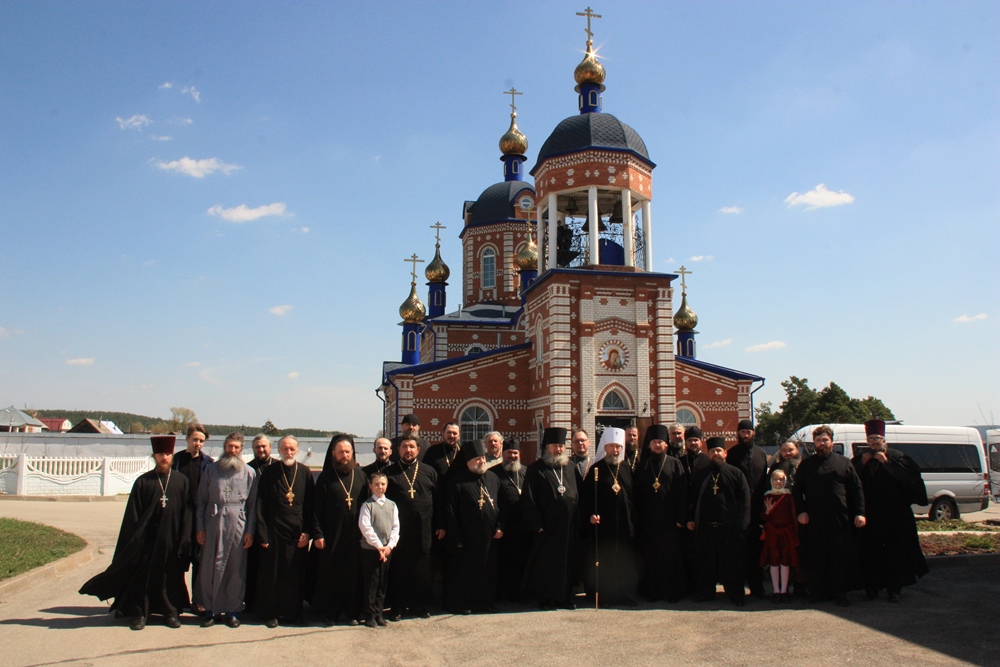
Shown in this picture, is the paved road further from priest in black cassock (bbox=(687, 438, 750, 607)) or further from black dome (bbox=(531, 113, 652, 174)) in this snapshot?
black dome (bbox=(531, 113, 652, 174))

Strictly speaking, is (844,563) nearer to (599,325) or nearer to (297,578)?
(297,578)

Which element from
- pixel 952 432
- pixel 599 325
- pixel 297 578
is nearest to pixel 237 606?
pixel 297 578

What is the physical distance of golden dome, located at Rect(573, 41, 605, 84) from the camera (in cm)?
2459

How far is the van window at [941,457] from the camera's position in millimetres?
15516

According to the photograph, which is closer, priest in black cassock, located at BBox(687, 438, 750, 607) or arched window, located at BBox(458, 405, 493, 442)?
priest in black cassock, located at BBox(687, 438, 750, 607)

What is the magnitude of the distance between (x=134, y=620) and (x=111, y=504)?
14.5 m

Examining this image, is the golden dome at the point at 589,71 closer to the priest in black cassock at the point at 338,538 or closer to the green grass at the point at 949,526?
the green grass at the point at 949,526

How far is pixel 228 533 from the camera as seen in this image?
22.3ft

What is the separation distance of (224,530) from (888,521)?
647cm

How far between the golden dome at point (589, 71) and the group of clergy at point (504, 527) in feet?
60.6

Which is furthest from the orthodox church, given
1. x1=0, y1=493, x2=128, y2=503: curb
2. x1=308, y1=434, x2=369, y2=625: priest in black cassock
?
x1=308, y1=434, x2=369, y2=625: priest in black cassock

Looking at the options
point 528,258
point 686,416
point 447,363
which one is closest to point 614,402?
point 686,416

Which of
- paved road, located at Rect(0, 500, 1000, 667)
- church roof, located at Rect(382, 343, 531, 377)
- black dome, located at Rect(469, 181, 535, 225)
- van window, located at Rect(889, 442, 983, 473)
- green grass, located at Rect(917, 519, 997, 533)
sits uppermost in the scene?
black dome, located at Rect(469, 181, 535, 225)

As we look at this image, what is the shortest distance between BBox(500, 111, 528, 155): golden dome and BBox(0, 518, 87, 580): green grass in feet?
87.6
